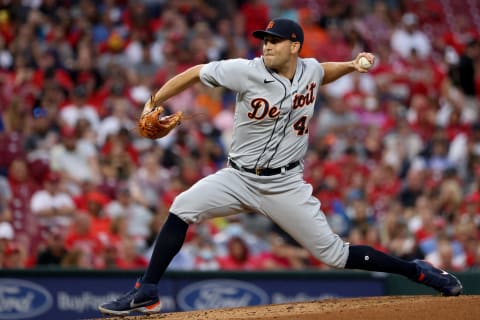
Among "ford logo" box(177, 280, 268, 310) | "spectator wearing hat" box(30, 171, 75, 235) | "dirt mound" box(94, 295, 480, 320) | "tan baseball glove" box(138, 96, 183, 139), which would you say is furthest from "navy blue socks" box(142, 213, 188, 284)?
"spectator wearing hat" box(30, 171, 75, 235)

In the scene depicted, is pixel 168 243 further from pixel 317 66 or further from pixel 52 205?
pixel 52 205

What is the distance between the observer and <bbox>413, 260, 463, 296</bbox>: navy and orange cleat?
623 centimetres

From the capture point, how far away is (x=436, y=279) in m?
6.26

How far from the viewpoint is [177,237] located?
Result: 5.91 metres

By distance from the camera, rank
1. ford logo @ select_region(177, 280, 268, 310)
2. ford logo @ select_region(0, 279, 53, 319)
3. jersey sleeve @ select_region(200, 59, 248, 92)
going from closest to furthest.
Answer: jersey sleeve @ select_region(200, 59, 248, 92), ford logo @ select_region(0, 279, 53, 319), ford logo @ select_region(177, 280, 268, 310)

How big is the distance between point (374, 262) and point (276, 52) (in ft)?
4.56

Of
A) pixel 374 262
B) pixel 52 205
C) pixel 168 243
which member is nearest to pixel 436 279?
pixel 374 262

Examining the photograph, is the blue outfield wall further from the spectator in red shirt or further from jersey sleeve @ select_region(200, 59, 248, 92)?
jersey sleeve @ select_region(200, 59, 248, 92)

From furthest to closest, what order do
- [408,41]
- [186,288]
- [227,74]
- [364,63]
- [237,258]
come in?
[408,41] < [237,258] < [186,288] < [364,63] < [227,74]

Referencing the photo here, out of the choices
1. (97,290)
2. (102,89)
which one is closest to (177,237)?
(97,290)

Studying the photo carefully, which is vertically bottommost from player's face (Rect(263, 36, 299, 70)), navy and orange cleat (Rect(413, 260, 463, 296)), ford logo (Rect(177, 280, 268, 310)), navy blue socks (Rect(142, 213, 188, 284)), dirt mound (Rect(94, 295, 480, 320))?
ford logo (Rect(177, 280, 268, 310))

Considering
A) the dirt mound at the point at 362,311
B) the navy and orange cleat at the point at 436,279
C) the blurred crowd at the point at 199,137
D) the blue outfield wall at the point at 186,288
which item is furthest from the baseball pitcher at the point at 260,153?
the blurred crowd at the point at 199,137

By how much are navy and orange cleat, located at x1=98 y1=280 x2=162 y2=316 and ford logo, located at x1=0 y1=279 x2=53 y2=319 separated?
2.85 metres

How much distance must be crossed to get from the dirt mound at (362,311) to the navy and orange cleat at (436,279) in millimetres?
79
